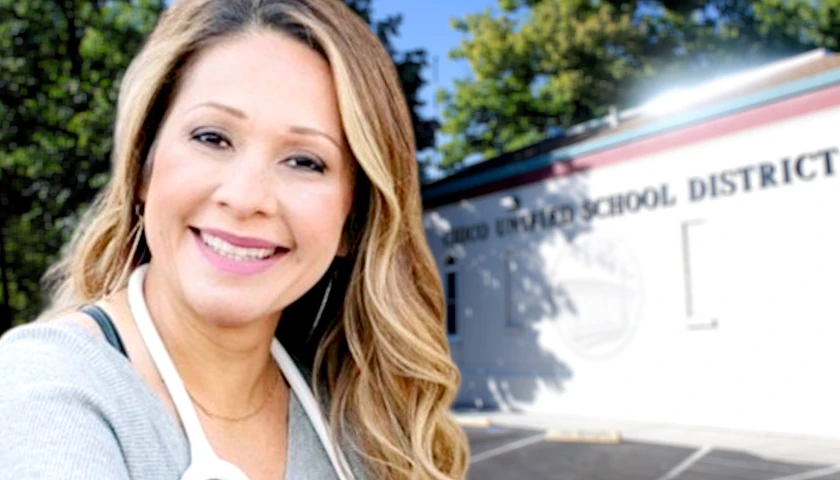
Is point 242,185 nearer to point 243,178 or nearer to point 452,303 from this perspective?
point 243,178

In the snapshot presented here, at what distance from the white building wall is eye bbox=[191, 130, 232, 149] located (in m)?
10.0

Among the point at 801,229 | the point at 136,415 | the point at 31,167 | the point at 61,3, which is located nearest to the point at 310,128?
the point at 136,415

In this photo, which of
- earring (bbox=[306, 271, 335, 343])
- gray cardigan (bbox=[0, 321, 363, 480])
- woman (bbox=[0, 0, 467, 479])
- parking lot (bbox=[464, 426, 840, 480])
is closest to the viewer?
gray cardigan (bbox=[0, 321, 363, 480])

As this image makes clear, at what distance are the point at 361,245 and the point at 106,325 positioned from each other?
62cm

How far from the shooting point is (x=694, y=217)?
11352 mm

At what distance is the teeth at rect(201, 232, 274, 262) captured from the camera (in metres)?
1.36

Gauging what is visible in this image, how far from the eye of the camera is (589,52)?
82.7 ft

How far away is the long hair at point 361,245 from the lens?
57.1 inches

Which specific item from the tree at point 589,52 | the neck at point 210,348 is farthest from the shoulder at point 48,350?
the tree at point 589,52

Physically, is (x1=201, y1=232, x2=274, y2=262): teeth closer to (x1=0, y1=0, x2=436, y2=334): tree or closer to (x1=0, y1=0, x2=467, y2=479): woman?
(x1=0, y1=0, x2=467, y2=479): woman

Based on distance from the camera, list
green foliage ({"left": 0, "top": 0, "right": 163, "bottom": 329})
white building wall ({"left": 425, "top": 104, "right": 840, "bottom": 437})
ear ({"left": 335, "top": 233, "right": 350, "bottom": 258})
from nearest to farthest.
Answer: ear ({"left": 335, "top": 233, "right": 350, "bottom": 258})
white building wall ({"left": 425, "top": 104, "right": 840, "bottom": 437})
green foliage ({"left": 0, "top": 0, "right": 163, "bottom": 329})

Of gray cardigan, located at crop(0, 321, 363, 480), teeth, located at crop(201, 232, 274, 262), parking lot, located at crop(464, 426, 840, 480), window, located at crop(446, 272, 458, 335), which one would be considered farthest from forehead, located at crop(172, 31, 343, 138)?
window, located at crop(446, 272, 458, 335)

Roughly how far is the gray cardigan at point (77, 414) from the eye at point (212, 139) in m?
0.36

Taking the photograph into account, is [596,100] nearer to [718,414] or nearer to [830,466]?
[718,414]
